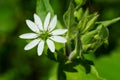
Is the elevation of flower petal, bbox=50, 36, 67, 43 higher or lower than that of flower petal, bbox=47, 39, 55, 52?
higher

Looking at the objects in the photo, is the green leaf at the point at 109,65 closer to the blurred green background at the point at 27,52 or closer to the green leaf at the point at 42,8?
the blurred green background at the point at 27,52

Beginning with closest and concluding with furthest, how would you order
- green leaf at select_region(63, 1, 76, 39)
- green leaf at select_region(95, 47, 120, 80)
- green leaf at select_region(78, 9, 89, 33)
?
1. green leaf at select_region(63, 1, 76, 39)
2. green leaf at select_region(78, 9, 89, 33)
3. green leaf at select_region(95, 47, 120, 80)

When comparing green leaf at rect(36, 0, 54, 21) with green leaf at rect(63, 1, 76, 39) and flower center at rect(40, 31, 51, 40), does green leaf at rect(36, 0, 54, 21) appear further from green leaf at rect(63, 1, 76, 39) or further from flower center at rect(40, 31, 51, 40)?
green leaf at rect(63, 1, 76, 39)

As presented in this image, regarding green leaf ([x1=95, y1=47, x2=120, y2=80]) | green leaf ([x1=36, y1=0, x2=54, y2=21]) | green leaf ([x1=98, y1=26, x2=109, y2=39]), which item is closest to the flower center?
green leaf ([x1=36, y1=0, x2=54, y2=21])

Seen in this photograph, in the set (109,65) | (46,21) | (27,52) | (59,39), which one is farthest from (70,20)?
(27,52)

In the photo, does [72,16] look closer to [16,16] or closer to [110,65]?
[110,65]

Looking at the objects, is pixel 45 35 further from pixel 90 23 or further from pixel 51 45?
pixel 90 23

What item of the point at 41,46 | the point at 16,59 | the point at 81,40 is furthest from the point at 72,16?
the point at 16,59
